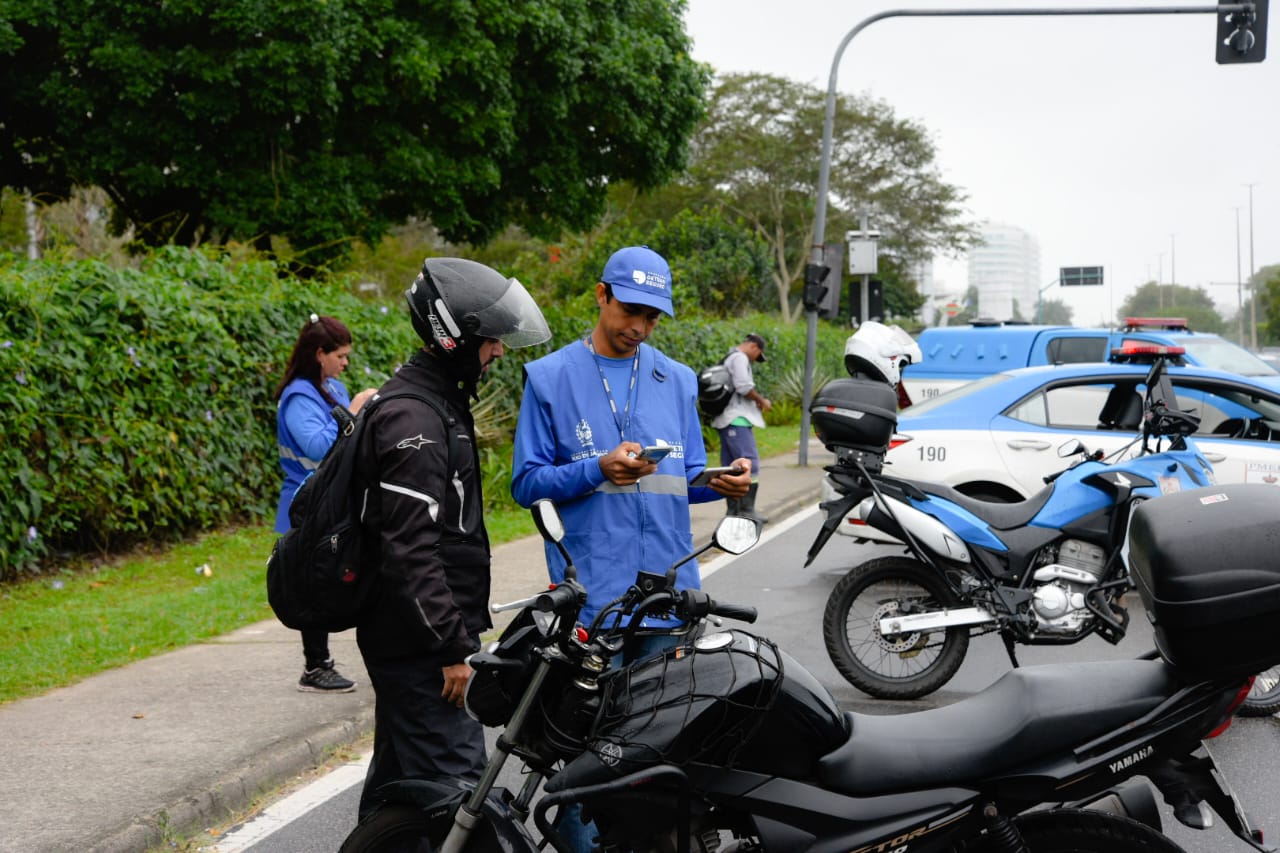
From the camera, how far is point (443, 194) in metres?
20.8

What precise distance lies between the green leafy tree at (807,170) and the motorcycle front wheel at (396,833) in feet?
159

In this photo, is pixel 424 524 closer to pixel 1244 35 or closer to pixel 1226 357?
pixel 1226 357

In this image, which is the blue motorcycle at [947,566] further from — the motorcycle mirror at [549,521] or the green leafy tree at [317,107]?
the green leafy tree at [317,107]

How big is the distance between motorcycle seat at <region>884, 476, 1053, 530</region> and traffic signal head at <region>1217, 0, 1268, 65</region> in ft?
32.3

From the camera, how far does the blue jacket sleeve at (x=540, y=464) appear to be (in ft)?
11.6

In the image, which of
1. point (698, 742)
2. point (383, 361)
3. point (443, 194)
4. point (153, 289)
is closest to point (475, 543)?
point (698, 742)

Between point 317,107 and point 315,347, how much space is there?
45.5 feet

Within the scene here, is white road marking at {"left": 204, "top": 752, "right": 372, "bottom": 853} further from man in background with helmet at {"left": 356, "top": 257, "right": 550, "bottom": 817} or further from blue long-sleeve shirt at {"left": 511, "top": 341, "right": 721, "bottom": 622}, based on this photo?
blue long-sleeve shirt at {"left": 511, "top": 341, "right": 721, "bottom": 622}

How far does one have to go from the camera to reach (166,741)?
211 inches

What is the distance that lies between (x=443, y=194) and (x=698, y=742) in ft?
61.9

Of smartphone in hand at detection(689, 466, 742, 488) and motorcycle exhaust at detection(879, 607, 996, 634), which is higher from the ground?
smartphone in hand at detection(689, 466, 742, 488)

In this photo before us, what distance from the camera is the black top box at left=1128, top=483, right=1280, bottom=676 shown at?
2.89 meters

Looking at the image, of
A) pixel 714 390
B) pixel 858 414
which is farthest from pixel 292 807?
pixel 714 390

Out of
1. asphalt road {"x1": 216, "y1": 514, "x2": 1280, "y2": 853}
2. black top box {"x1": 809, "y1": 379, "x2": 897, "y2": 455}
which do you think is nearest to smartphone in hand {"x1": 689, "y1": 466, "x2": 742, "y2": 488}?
asphalt road {"x1": 216, "y1": 514, "x2": 1280, "y2": 853}
